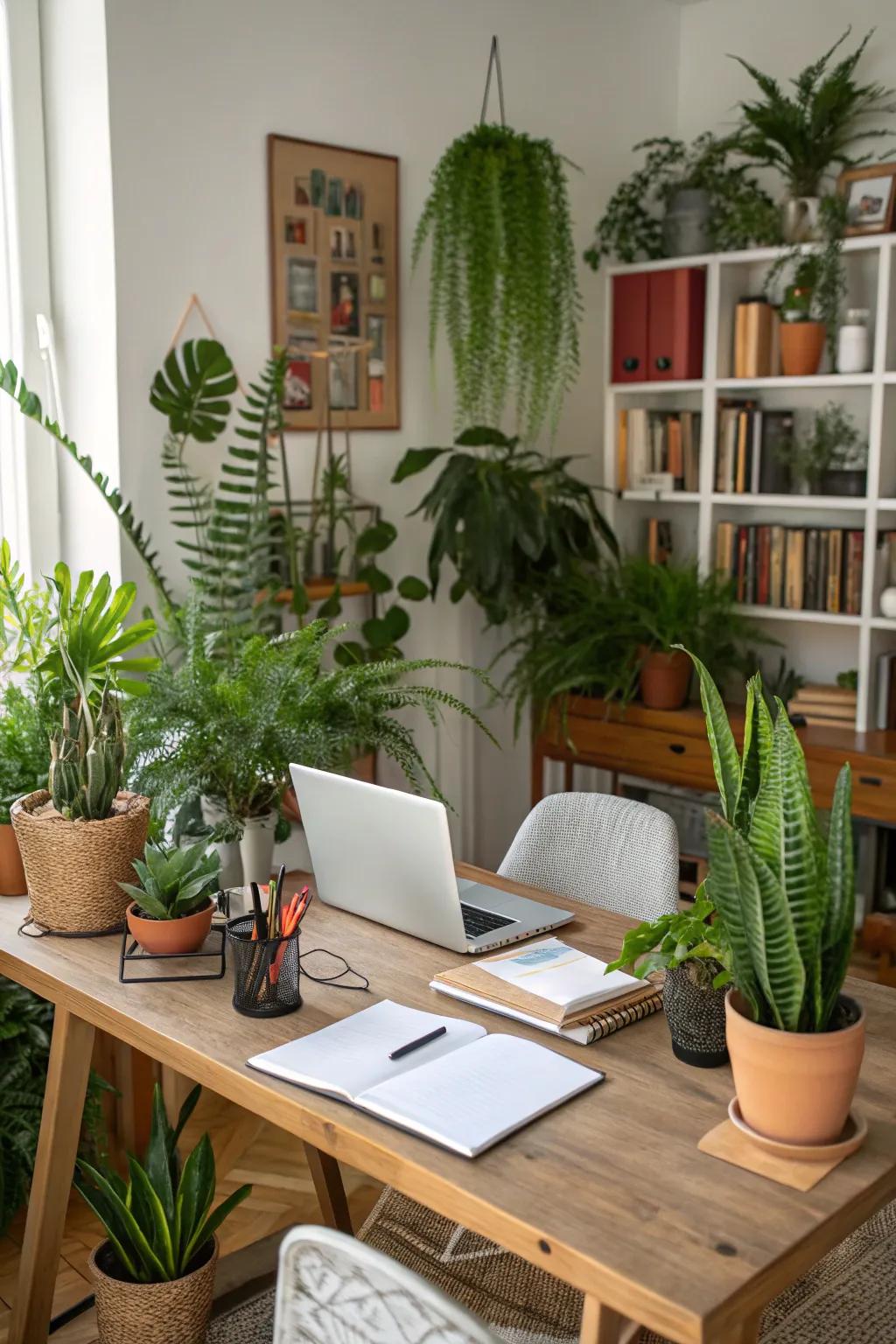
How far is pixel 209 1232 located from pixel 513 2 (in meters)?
3.56

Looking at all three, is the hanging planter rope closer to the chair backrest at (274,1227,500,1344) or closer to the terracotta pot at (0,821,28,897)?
the terracotta pot at (0,821,28,897)

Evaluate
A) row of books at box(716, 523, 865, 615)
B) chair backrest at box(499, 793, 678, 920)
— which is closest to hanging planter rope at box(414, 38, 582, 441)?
row of books at box(716, 523, 865, 615)

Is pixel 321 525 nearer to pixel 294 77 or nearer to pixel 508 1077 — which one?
pixel 294 77

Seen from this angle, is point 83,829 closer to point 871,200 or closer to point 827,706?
point 827,706

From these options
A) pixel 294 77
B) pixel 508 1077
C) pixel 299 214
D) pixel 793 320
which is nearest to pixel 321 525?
pixel 299 214

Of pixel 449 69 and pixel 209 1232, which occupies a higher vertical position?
pixel 449 69

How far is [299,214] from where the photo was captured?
11.9 ft

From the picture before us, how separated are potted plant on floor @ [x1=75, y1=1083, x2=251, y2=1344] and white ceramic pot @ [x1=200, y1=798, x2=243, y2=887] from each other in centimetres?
39

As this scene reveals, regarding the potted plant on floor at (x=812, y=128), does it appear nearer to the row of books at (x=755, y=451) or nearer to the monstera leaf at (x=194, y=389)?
the row of books at (x=755, y=451)

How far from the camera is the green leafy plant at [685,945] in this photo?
161 centimetres

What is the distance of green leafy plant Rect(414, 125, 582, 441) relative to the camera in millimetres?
3812

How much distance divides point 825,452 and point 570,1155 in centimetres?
314

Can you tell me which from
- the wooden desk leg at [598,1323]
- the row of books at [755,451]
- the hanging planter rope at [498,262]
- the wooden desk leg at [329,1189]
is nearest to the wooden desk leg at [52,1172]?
the wooden desk leg at [329,1189]

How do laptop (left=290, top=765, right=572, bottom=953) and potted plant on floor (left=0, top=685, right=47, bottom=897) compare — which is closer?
laptop (left=290, top=765, right=572, bottom=953)
